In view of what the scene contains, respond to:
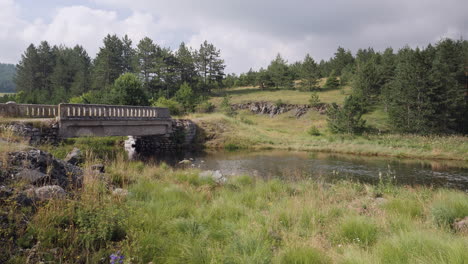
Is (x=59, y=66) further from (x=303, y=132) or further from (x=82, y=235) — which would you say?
(x=82, y=235)

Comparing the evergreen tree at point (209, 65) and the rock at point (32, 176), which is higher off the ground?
the evergreen tree at point (209, 65)

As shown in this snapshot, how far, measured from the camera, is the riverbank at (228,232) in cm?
355

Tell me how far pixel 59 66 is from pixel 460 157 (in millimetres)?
74340

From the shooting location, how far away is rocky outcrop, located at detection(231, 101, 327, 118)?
169 feet

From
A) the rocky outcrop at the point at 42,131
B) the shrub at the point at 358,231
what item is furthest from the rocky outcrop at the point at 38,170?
the rocky outcrop at the point at 42,131

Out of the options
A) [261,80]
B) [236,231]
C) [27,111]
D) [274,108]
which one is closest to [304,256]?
[236,231]

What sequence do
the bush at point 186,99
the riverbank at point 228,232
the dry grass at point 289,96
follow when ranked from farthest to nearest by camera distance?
1. the dry grass at point 289,96
2. the bush at point 186,99
3. the riverbank at point 228,232

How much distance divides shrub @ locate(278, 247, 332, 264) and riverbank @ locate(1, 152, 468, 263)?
14mm

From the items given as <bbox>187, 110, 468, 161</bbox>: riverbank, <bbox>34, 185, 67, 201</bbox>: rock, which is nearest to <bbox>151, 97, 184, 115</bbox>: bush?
<bbox>187, 110, 468, 161</bbox>: riverbank

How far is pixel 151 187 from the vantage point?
7.71 metres

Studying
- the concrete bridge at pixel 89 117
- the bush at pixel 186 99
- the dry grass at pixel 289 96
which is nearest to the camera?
the concrete bridge at pixel 89 117

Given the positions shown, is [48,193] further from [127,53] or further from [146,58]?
[127,53]

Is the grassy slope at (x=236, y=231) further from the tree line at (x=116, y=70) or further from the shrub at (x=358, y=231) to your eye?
the tree line at (x=116, y=70)

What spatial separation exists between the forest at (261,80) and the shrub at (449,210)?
29.4m
